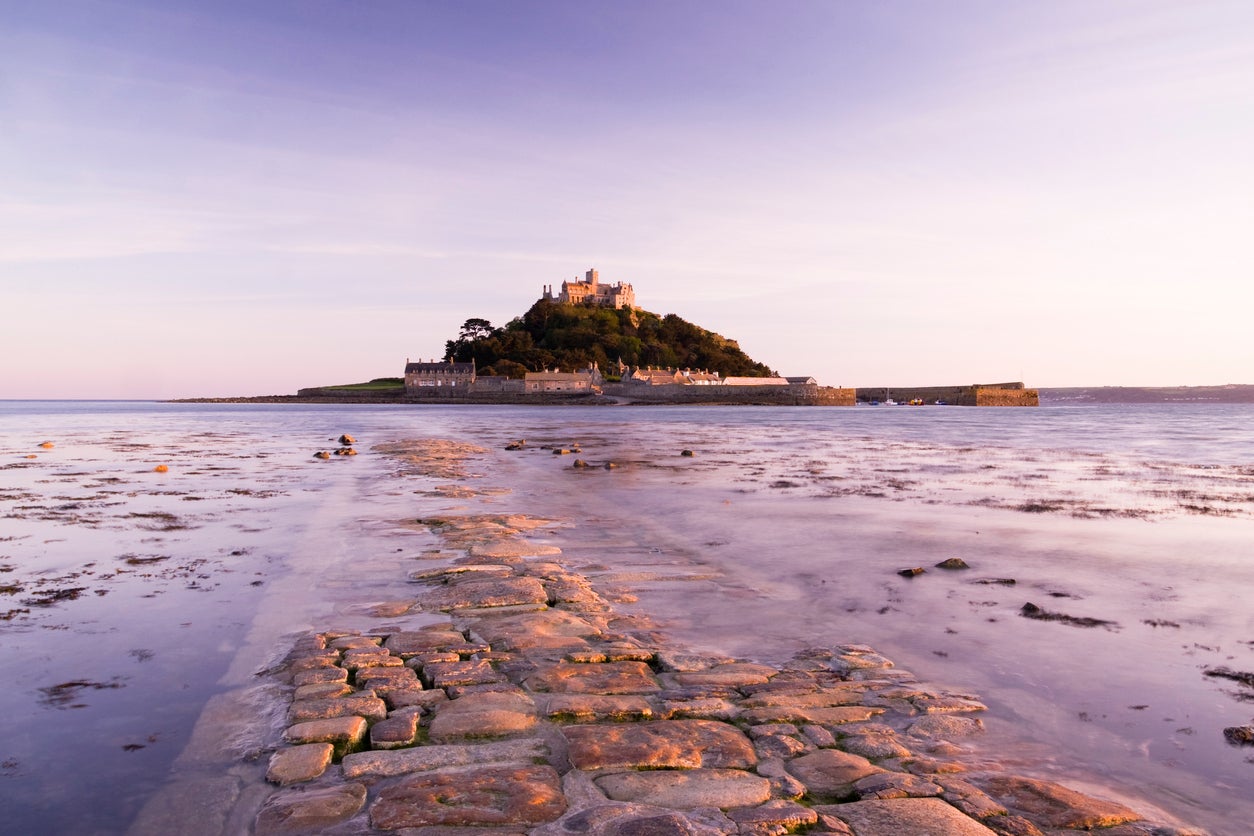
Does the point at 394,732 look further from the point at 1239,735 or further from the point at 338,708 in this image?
the point at 1239,735

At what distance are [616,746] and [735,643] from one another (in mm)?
2397

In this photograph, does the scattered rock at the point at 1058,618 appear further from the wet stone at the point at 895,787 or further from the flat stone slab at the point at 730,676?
the wet stone at the point at 895,787

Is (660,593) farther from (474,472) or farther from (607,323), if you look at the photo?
(607,323)

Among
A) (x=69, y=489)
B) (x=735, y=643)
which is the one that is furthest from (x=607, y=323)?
(x=735, y=643)

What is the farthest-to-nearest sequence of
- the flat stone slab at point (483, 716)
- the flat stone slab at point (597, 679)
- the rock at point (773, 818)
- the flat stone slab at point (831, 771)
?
the flat stone slab at point (597, 679) → the flat stone slab at point (483, 716) → the flat stone slab at point (831, 771) → the rock at point (773, 818)

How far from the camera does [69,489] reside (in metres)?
17.1

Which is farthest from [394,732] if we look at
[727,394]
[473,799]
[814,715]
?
[727,394]

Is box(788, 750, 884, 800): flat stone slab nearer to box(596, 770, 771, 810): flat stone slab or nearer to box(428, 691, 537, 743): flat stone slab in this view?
box(596, 770, 771, 810): flat stone slab

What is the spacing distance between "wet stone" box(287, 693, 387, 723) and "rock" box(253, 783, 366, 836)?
862mm

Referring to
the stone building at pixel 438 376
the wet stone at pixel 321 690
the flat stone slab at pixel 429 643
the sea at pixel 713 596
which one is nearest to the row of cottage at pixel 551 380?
the stone building at pixel 438 376

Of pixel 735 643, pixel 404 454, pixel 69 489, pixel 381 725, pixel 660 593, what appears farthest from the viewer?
pixel 404 454

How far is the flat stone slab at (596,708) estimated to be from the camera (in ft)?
15.7

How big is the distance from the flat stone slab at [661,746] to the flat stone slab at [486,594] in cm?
304

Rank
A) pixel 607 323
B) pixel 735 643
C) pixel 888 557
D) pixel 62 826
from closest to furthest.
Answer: pixel 62 826 → pixel 735 643 → pixel 888 557 → pixel 607 323
